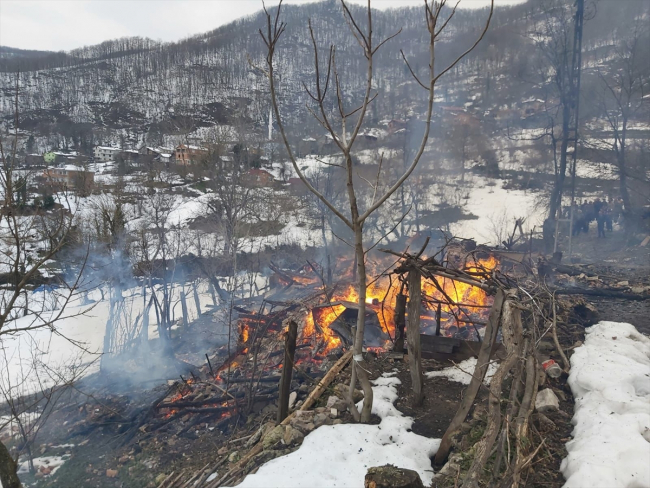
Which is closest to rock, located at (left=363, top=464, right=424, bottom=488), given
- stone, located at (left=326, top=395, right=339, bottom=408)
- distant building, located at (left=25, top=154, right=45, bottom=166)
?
stone, located at (left=326, top=395, right=339, bottom=408)

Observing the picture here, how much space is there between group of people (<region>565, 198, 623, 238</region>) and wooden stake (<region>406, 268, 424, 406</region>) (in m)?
19.0

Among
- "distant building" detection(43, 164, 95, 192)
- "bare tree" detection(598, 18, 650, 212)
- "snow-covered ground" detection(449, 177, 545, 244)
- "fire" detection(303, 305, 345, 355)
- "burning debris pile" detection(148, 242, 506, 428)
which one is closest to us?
"distant building" detection(43, 164, 95, 192)

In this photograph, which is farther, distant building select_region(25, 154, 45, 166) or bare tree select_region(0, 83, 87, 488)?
distant building select_region(25, 154, 45, 166)

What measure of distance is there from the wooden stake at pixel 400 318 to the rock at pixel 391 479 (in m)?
3.13

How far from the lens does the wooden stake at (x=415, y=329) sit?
516cm

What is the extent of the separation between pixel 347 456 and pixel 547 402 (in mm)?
2707

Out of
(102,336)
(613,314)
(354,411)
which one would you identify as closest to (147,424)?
(354,411)

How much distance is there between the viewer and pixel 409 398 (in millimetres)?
5648

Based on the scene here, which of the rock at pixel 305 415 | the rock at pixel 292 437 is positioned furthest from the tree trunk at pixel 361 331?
the rock at pixel 292 437

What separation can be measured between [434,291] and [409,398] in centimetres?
822

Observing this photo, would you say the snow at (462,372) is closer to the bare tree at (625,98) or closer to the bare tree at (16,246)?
the bare tree at (16,246)

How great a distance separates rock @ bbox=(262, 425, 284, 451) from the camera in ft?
16.4

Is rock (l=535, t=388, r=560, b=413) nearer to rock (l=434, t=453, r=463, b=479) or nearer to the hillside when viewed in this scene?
rock (l=434, t=453, r=463, b=479)

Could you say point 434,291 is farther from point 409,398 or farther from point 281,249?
point 281,249
